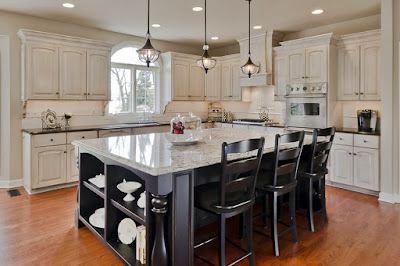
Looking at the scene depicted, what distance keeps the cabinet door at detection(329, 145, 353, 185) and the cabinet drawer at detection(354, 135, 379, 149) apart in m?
0.13

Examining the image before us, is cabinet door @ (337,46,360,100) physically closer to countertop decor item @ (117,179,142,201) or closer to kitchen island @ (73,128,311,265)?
kitchen island @ (73,128,311,265)

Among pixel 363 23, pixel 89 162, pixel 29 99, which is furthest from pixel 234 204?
pixel 363 23

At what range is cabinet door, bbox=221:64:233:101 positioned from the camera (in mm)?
6418

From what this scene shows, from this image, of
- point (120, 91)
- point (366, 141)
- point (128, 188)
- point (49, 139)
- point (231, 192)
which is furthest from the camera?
point (120, 91)

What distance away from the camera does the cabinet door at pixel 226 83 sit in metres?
6.42

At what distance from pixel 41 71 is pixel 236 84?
3707 mm

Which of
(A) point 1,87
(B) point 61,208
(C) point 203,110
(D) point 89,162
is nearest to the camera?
(D) point 89,162

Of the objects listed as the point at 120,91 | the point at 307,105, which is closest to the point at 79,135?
the point at 120,91

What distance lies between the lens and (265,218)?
310cm

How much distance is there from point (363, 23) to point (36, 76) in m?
5.14

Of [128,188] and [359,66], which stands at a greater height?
[359,66]

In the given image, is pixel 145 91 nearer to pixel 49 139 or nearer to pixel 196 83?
pixel 196 83

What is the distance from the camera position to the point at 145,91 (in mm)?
6168

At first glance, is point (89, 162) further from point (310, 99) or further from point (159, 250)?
point (310, 99)
